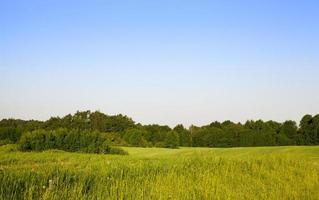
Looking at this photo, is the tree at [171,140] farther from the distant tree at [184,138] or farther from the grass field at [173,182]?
the grass field at [173,182]

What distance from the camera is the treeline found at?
62.5m

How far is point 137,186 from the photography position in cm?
862

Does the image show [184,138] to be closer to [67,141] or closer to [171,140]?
[171,140]

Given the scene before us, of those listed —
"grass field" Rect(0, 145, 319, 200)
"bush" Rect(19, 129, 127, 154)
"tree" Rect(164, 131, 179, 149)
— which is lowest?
"grass field" Rect(0, 145, 319, 200)

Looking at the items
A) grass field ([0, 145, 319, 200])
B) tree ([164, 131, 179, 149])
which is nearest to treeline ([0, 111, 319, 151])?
tree ([164, 131, 179, 149])

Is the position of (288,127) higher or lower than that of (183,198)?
higher

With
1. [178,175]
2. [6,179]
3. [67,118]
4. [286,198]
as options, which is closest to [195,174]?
[178,175]

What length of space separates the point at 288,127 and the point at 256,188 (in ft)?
198

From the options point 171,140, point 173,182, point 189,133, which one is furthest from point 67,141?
point 189,133

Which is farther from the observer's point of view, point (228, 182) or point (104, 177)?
point (228, 182)

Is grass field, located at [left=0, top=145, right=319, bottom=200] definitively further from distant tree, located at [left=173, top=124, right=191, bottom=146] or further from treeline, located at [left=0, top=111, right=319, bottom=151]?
distant tree, located at [left=173, top=124, right=191, bottom=146]

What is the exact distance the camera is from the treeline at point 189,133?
62.5m

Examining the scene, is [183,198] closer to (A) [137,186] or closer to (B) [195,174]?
(A) [137,186]

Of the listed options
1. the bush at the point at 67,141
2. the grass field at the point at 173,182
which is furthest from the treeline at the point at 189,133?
the grass field at the point at 173,182
